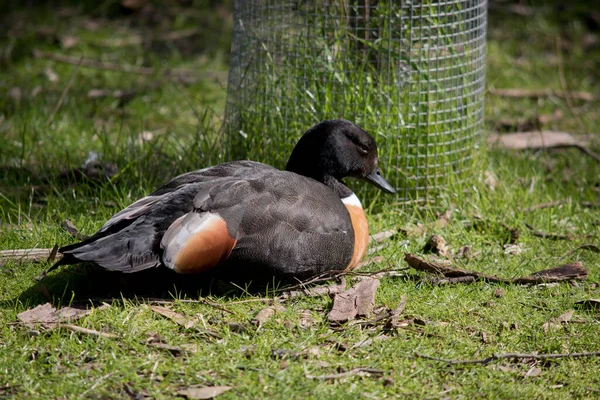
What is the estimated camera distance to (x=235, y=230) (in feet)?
14.2

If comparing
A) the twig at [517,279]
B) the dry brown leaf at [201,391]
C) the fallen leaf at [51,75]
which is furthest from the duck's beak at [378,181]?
the fallen leaf at [51,75]

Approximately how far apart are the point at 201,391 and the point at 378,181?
237cm

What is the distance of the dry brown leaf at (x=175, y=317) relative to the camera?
4.07m

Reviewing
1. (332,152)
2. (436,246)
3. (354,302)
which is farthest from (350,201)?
(354,302)

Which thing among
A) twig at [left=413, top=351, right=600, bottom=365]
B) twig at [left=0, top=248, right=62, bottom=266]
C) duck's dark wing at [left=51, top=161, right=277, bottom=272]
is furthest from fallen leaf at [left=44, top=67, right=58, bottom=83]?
twig at [left=413, top=351, right=600, bottom=365]

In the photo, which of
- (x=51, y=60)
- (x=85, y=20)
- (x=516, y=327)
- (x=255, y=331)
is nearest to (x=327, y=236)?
(x=255, y=331)

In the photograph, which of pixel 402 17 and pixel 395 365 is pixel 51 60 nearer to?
pixel 402 17

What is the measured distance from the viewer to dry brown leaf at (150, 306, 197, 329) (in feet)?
13.4

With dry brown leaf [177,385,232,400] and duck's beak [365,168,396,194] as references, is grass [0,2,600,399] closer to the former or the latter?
dry brown leaf [177,385,232,400]

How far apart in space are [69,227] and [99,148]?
1657 millimetres

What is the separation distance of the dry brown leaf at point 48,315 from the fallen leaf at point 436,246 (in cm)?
222

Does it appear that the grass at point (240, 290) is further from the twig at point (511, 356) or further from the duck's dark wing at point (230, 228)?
the duck's dark wing at point (230, 228)

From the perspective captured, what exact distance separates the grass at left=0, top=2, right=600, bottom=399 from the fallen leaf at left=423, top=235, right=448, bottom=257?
0.10 meters

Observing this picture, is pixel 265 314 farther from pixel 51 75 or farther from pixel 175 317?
pixel 51 75
